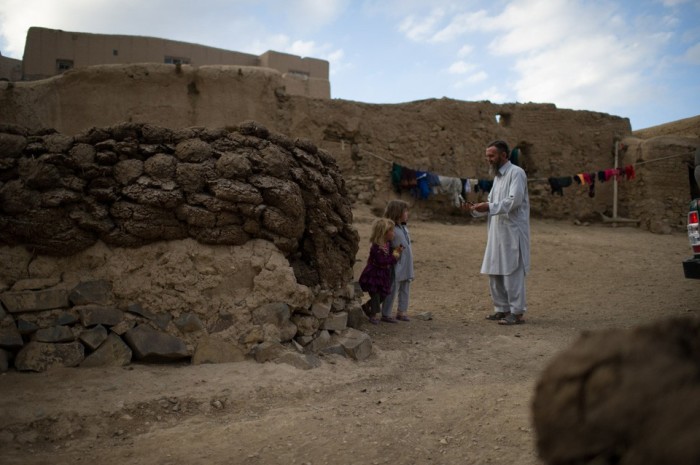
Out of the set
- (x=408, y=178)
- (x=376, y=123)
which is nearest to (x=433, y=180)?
(x=408, y=178)

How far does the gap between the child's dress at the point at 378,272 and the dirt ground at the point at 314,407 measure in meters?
0.38

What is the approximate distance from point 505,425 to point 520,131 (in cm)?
1063

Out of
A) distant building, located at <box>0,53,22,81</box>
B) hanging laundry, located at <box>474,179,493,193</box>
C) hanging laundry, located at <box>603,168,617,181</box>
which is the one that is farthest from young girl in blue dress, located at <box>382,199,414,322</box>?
distant building, located at <box>0,53,22,81</box>

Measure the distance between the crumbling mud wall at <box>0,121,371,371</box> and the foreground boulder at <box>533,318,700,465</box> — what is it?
259 cm

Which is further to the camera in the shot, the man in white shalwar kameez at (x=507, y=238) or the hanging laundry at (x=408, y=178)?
the hanging laundry at (x=408, y=178)

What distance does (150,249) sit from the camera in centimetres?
359

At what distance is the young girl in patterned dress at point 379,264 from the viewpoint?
16.0 feet

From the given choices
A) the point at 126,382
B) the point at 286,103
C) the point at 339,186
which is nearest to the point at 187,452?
the point at 126,382

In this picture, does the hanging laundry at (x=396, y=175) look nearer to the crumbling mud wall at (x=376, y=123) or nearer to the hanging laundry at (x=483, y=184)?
the crumbling mud wall at (x=376, y=123)

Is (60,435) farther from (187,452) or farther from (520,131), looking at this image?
(520,131)

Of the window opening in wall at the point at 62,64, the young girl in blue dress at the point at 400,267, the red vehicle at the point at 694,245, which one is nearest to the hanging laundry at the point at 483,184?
the red vehicle at the point at 694,245

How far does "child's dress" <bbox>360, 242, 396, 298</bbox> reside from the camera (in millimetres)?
4883

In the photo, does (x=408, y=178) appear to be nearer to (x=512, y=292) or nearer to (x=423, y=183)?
(x=423, y=183)

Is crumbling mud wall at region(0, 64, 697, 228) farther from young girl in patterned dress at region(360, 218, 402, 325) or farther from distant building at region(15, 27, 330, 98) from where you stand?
young girl in patterned dress at region(360, 218, 402, 325)
